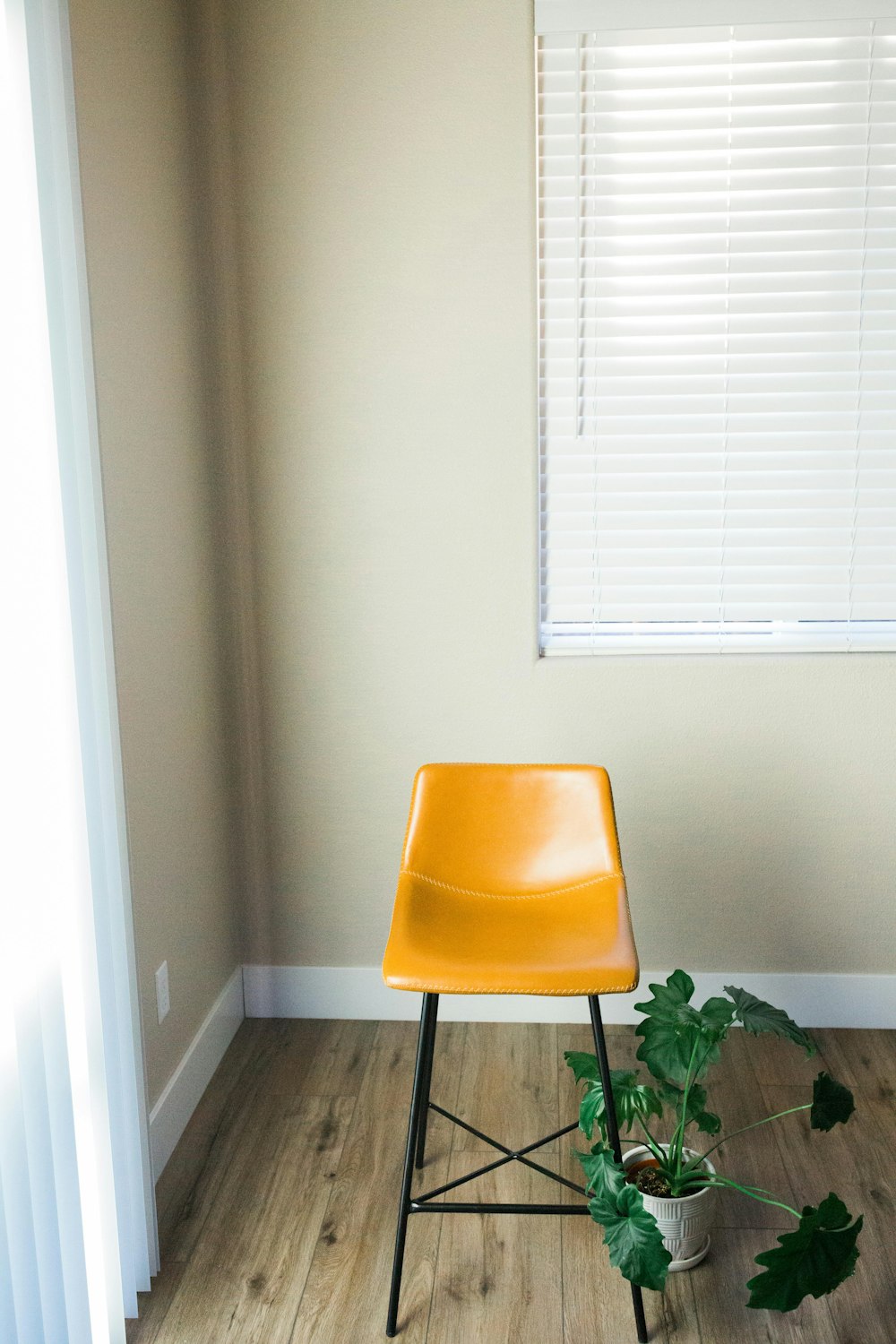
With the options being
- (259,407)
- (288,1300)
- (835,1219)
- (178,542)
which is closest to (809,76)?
(259,407)

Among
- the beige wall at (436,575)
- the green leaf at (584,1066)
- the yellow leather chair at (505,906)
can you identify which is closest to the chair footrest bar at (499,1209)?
the yellow leather chair at (505,906)

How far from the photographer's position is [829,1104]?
1.86 metres

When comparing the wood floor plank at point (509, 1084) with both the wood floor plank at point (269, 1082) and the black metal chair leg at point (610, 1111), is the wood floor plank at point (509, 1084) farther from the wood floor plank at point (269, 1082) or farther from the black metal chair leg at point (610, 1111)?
the black metal chair leg at point (610, 1111)

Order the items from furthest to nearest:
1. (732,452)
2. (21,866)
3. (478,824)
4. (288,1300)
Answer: (732,452) → (478,824) → (288,1300) → (21,866)

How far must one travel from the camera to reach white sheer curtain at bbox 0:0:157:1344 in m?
1.53

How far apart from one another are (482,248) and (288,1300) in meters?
2.11

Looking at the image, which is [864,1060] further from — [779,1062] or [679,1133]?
[679,1133]

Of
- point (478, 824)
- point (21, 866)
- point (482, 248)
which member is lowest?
point (478, 824)

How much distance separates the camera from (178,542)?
2.34m

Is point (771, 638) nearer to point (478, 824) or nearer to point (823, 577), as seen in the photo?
point (823, 577)

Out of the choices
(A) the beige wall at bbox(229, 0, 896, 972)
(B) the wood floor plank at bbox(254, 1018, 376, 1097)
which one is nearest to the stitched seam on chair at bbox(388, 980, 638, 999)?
(B) the wood floor plank at bbox(254, 1018, 376, 1097)

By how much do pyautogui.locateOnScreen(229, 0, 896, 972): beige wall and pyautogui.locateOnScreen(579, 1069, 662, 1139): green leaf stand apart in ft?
2.51

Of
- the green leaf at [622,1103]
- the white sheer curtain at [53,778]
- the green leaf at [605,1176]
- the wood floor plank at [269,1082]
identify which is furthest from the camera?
the wood floor plank at [269,1082]

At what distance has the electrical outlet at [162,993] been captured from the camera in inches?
86.1
